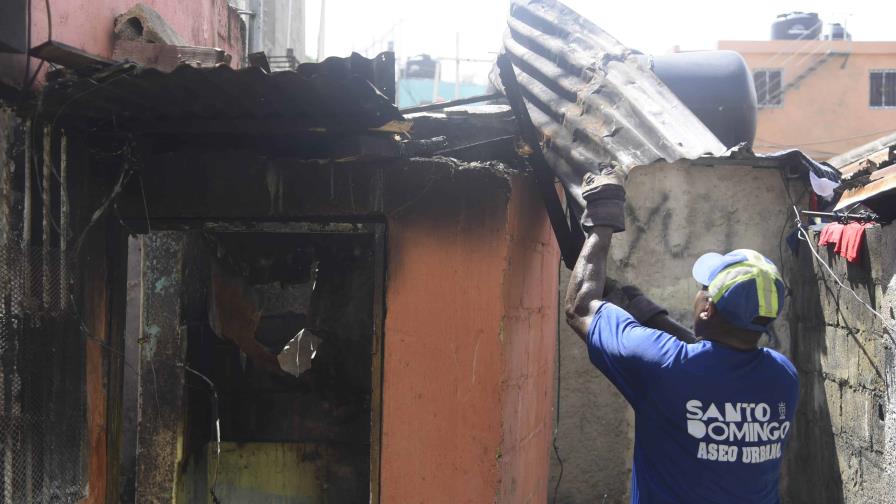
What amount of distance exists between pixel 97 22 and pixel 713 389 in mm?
3821

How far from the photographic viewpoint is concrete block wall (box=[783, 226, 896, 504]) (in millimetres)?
4766

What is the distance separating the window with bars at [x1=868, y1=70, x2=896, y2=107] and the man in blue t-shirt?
23.0 m

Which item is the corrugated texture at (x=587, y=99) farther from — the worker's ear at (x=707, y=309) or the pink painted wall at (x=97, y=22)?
the pink painted wall at (x=97, y=22)

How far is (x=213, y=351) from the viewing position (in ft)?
18.4

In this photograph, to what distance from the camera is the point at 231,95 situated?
3.31 meters

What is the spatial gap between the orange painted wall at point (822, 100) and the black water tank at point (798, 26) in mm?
983

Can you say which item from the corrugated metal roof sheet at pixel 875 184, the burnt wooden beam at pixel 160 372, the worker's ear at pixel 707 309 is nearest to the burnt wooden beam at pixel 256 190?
the burnt wooden beam at pixel 160 372

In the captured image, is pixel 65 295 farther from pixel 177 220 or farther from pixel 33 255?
pixel 177 220

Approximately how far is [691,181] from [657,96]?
194 cm

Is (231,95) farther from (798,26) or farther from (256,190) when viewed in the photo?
(798,26)

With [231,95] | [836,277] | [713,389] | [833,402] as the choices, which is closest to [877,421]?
[833,402]

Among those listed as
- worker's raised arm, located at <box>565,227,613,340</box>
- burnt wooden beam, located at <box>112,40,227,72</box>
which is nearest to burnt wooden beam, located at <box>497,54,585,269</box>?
worker's raised arm, located at <box>565,227,613,340</box>

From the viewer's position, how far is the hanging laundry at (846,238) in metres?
4.96

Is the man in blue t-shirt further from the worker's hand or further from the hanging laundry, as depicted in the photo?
the hanging laundry
